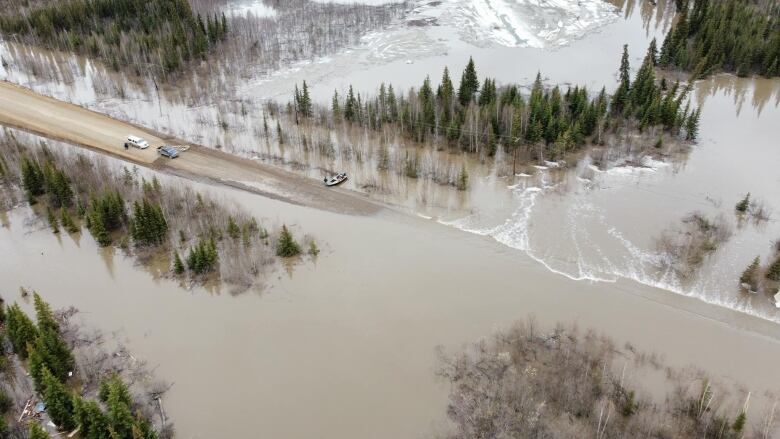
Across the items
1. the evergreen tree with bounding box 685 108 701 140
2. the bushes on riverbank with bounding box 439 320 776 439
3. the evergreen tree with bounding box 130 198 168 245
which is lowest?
the bushes on riverbank with bounding box 439 320 776 439

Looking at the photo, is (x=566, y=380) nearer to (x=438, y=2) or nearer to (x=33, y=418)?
(x=33, y=418)

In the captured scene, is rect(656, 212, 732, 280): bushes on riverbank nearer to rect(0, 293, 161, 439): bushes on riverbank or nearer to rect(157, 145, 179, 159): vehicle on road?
rect(0, 293, 161, 439): bushes on riverbank

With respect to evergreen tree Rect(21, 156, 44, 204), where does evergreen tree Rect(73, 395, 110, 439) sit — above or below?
below

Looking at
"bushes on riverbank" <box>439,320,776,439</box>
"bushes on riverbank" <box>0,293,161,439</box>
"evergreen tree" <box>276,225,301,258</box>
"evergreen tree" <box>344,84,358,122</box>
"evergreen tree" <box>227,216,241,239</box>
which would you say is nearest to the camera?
"bushes on riverbank" <box>0,293,161,439</box>

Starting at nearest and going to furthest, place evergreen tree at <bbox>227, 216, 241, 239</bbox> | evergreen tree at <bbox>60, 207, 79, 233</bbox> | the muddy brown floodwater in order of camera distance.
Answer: the muddy brown floodwater → evergreen tree at <bbox>227, 216, 241, 239</bbox> → evergreen tree at <bbox>60, 207, 79, 233</bbox>

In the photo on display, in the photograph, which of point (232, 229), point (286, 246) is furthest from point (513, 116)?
point (232, 229)

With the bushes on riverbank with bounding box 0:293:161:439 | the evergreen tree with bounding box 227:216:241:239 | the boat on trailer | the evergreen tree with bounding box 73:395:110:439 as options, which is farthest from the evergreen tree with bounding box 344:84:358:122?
the evergreen tree with bounding box 73:395:110:439
